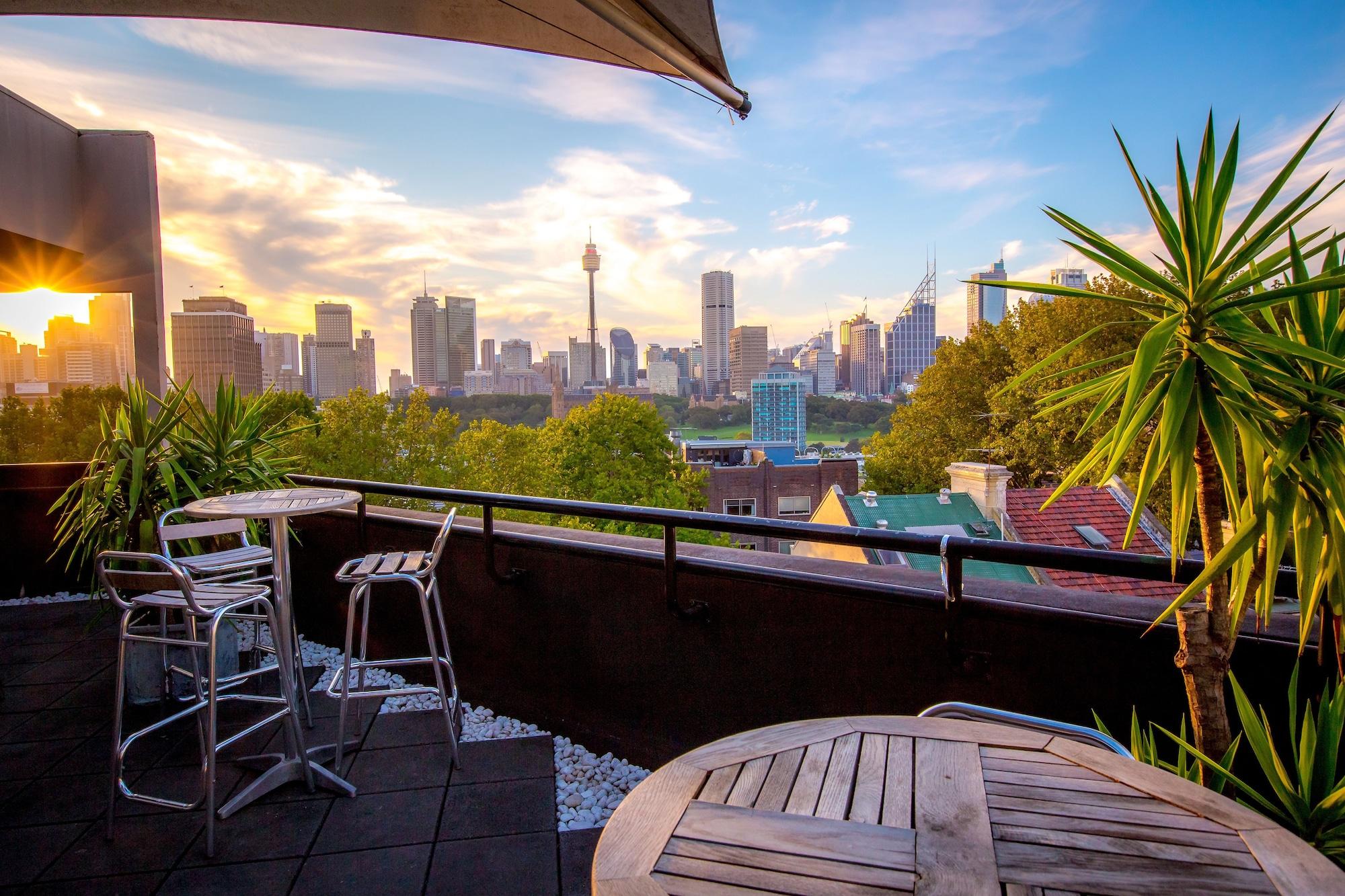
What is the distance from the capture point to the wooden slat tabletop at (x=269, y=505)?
232 cm

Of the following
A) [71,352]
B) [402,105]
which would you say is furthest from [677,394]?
[71,352]

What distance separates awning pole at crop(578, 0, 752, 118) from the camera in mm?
2799

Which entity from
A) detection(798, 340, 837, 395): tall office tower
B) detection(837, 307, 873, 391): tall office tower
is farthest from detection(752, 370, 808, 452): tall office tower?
detection(837, 307, 873, 391): tall office tower

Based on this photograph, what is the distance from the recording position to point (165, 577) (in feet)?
6.61

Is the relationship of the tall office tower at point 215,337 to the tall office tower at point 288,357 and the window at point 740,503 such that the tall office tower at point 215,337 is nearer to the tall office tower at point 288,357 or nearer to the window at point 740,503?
the tall office tower at point 288,357

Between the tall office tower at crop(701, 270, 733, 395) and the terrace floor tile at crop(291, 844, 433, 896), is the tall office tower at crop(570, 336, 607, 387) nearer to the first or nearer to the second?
the tall office tower at crop(701, 270, 733, 395)

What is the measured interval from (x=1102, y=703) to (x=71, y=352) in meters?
9.89

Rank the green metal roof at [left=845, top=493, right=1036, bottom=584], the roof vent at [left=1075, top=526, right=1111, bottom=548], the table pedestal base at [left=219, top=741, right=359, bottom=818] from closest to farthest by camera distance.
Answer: the table pedestal base at [left=219, top=741, right=359, bottom=818] < the roof vent at [left=1075, top=526, right=1111, bottom=548] < the green metal roof at [left=845, top=493, right=1036, bottom=584]

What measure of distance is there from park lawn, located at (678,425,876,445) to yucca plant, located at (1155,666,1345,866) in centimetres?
3089

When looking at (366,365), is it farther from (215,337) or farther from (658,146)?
(215,337)

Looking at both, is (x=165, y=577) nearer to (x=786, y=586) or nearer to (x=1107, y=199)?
(x=786, y=586)

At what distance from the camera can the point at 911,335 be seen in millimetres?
37562

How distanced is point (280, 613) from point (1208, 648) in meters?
2.70

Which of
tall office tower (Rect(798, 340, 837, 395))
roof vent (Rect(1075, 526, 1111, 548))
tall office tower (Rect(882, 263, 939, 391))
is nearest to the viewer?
roof vent (Rect(1075, 526, 1111, 548))
